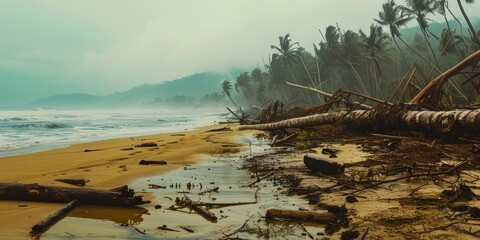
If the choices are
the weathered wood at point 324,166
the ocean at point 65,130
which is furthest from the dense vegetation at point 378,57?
the weathered wood at point 324,166

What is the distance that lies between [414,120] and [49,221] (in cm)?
712

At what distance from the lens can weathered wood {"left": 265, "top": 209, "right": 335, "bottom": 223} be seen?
3193mm

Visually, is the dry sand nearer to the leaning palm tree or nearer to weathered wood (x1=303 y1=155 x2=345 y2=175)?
weathered wood (x1=303 y1=155 x2=345 y2=175)

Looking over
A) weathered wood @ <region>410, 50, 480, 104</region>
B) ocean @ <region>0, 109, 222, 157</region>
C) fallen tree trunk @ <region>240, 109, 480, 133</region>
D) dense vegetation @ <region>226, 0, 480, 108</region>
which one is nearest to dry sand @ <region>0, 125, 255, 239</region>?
fallen tree trunk @ <region>240, 109, 480, 133</region>

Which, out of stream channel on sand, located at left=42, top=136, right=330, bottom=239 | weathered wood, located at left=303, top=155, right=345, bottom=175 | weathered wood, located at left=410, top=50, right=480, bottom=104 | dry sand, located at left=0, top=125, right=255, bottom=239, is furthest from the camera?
weathered wood, located at left=410, top=50, right=480, bottom=104

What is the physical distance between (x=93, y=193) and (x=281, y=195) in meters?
2.14

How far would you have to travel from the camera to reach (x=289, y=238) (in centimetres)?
283

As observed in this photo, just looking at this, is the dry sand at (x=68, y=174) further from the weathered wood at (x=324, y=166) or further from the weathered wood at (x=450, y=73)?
the weathered wood at (x=450, y=73)

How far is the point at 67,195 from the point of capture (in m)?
3.97

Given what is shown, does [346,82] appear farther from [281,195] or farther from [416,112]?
[281,195]

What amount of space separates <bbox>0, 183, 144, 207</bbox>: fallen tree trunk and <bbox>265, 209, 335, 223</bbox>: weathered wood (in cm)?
154

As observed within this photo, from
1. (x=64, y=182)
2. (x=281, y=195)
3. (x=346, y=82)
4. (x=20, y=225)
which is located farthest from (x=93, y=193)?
(x=346, y=82)

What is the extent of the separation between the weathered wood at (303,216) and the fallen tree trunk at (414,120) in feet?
14.4

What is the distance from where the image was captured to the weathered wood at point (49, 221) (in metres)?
3.07
